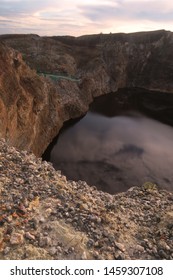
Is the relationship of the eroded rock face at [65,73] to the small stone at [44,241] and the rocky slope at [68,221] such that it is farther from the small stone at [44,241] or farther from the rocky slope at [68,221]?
the small stone at [44,241]

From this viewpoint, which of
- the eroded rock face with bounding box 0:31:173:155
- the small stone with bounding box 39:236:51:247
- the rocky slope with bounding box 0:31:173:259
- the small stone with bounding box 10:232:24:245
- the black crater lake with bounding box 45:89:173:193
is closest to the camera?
the small stone with bounding box 10:232:24:245

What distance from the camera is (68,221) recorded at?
31.8 feet

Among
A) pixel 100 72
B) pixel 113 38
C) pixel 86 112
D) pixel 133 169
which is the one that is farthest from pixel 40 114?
pixel 113 38

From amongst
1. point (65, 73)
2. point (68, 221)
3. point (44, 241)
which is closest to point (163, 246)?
point (68, 221)

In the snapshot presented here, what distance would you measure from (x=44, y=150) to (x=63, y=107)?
50.8 ft

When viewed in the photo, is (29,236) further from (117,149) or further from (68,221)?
(117,149)

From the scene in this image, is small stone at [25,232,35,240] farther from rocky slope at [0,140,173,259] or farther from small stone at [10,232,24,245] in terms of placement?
small stone at [10,232,24,245]

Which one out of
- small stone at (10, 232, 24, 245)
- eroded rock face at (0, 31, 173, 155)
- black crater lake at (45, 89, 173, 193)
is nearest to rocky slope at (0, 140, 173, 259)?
small stone at (10, 232, 24, 245)

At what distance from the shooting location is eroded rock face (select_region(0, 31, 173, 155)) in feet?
90.8

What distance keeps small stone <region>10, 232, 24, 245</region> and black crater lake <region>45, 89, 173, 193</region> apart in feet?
59.0

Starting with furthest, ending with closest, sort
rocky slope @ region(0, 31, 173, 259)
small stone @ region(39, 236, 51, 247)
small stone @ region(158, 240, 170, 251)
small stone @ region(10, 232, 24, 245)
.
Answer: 1. small stone @ region(158, 240, 170, 251)
2. rocky slope @ region(0, 31, 173, 259)
3. small stone @ region(39, 236, 51, 247)
4. small stone @ region(10, 232, 24, 245)

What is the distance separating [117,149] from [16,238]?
29.2 meters

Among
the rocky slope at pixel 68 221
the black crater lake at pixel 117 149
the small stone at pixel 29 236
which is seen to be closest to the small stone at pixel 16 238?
the rocky slope at pixel 68 221

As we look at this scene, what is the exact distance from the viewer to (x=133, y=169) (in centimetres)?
3089
